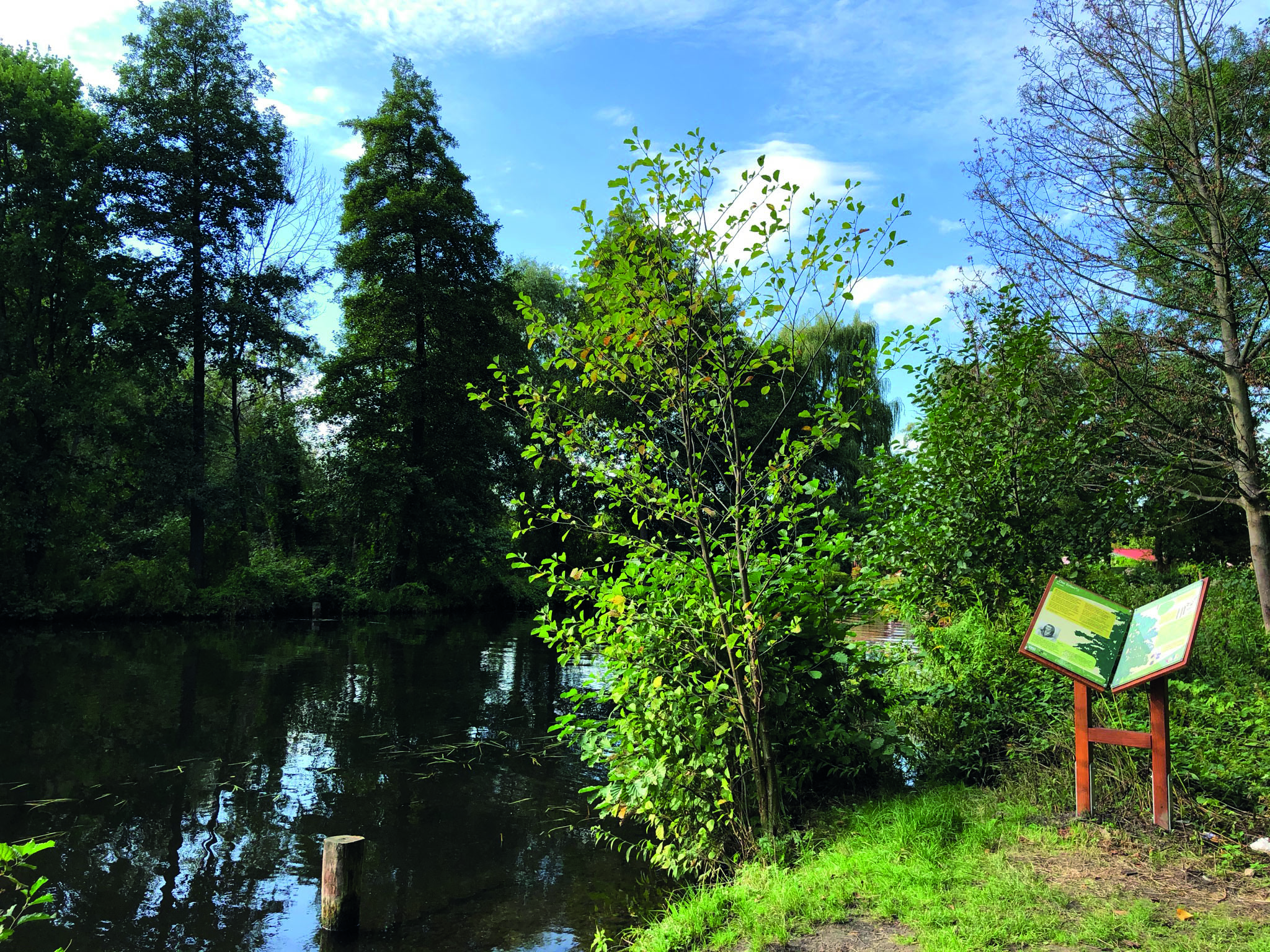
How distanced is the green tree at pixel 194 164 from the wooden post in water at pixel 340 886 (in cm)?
2087

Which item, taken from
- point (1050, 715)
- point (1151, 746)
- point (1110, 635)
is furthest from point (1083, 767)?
A: point (1050, 715)

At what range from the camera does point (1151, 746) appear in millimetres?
4191

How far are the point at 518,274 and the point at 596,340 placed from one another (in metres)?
30.1

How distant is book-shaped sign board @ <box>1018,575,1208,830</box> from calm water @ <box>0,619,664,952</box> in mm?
2789

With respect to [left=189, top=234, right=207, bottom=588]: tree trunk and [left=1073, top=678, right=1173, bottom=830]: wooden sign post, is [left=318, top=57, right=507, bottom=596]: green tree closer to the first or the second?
[left=189, top=234, right=207, bottom=588]: tree trunk

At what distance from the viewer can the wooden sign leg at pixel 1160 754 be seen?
416 cm

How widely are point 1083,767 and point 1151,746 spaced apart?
0.37 m

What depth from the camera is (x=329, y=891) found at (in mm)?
4781

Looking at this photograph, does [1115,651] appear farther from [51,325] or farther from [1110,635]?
[51,325]

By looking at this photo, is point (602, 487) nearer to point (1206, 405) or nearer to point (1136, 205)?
point (1136, 205)

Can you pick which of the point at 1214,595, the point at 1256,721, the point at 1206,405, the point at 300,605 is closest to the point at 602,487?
the point at 1256,721

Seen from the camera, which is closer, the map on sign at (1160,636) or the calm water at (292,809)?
the map on sign at (1160,636)

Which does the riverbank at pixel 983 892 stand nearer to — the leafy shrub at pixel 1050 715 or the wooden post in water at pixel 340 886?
the leafy shrub at pixel 1050 715

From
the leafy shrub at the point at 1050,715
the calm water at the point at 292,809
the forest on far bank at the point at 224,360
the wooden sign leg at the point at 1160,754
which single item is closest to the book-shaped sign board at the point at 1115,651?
the wooden sign leg at the point at 1160,754
